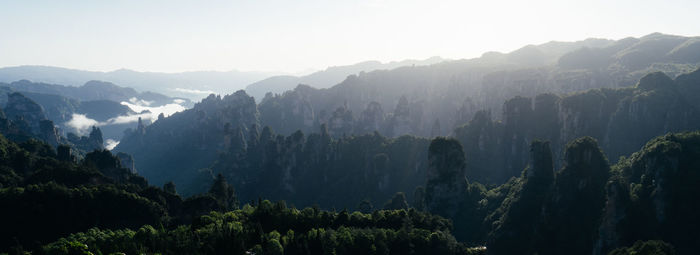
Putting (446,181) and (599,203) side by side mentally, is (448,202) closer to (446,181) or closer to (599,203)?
(446,181)

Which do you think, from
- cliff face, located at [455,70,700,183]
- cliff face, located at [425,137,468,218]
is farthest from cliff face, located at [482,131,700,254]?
cliff face, located at [455,70,700,183]

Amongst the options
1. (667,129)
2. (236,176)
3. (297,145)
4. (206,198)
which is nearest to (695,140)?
(667,129)

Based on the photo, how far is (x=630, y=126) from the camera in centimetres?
12875

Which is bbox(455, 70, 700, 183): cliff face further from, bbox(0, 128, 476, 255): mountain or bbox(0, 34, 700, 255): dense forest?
bbox(0, 128, 476, 255): mountain

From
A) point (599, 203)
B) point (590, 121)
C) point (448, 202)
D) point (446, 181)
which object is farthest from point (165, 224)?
point (590, 121)

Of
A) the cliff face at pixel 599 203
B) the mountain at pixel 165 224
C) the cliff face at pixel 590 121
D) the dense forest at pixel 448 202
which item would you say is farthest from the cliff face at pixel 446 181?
the cliff face at pixel 590 121

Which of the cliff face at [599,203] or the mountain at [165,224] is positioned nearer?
the mountain at [165,224]

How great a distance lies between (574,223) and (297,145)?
10990 cm

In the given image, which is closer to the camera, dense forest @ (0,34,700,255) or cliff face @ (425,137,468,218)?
dense forest @ (0,34,700,255)

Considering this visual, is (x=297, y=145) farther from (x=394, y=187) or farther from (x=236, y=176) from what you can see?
(x=394, y=187)

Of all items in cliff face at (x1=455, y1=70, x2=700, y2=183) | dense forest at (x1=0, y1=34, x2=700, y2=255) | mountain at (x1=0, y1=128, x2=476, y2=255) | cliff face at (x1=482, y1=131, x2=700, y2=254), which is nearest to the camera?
mountain at (x1=0, y1=128, x2=476, y2=255)

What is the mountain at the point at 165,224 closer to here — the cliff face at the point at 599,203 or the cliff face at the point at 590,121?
the cliff face at the point at 599,203

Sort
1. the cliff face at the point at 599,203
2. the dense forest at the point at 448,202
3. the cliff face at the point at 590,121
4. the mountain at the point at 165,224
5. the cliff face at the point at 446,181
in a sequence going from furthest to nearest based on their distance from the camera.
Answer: the cliff face at the point at 590,121, the cliff face at the point at 446,181, the cliff face at the point at 599,203, the dense forest at the point at 448,202, the mountain at the point at 165,224

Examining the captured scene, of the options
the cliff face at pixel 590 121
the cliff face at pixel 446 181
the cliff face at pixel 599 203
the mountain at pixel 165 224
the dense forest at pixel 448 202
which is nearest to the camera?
the mountain at pixel 165 224
